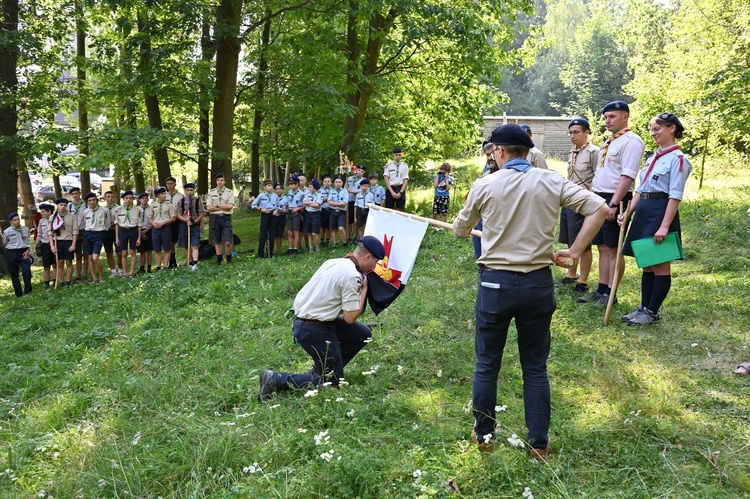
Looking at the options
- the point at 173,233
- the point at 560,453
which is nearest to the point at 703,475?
the point at 560,453

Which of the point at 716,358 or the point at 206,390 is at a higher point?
the point at 716,358

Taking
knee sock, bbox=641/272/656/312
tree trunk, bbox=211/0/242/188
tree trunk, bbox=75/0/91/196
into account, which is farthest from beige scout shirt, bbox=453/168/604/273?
tree trunk, bbox=75/0/91/196

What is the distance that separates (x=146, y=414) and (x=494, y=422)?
10.1 ft

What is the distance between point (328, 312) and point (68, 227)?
10734 millimetres

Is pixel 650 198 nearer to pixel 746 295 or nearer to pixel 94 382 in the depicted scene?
pixel 746 295

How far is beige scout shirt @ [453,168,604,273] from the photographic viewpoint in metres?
3.75

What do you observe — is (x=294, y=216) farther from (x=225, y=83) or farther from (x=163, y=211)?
(x=225, y=83)

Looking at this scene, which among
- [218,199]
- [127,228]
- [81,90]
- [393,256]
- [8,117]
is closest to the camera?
[393,256]

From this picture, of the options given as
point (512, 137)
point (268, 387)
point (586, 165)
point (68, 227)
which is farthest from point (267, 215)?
point (512, 137)

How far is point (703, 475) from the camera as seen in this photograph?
3637 millimetres

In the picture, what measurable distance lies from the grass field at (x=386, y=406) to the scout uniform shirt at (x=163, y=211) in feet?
14.9

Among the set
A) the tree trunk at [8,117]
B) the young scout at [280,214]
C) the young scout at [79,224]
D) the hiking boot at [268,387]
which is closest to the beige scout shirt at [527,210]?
the hiking boot at [268,387]

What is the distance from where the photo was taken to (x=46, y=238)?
13930mm

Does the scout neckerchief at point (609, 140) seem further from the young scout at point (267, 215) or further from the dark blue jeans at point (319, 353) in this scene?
the young scout at point (267, 215)
